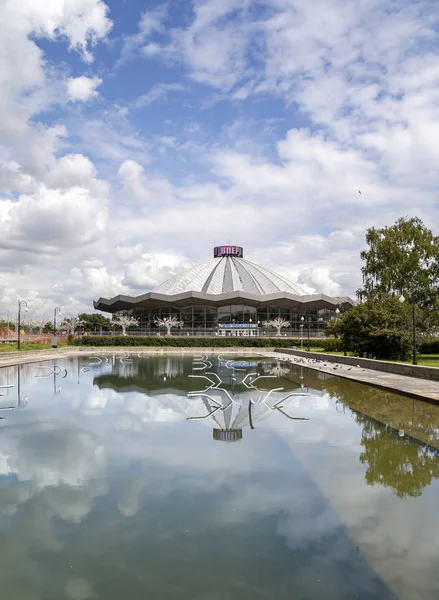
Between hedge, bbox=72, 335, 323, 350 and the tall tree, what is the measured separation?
46.1 feet

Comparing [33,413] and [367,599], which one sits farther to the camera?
[33,413]

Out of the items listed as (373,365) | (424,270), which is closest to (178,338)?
(424,270)

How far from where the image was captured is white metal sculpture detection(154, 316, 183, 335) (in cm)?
5783

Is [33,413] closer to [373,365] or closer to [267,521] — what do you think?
[267,521]

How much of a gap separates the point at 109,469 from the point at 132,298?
60941 mm

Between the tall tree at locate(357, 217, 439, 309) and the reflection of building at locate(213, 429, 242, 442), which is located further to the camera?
the tall tree at locate(357, 217, 439, 309)

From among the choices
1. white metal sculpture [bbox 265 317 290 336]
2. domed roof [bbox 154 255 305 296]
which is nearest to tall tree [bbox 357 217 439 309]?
white metal sculpture [bbox 265 317 290 336]

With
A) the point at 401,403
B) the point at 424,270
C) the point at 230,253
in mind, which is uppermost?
the point at 230,253

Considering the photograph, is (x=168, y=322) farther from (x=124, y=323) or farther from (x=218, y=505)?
(x=218, y=505)

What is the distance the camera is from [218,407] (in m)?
11.4

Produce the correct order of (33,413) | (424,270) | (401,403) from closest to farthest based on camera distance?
(33,413) → (401,403) → (424,270)

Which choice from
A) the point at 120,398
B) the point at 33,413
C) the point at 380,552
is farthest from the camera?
the point at 120,398

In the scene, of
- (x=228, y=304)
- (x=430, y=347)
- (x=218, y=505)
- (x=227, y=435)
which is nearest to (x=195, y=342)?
(x=228, y=304)

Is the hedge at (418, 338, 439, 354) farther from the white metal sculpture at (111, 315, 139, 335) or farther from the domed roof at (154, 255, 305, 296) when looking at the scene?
the domed roof at (154, 255, 305, 296)
